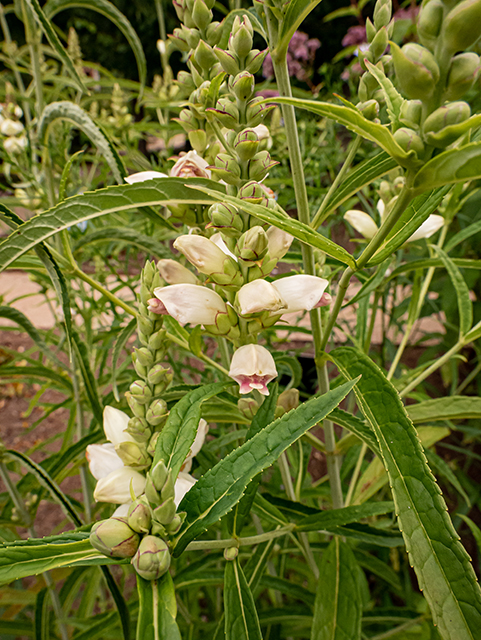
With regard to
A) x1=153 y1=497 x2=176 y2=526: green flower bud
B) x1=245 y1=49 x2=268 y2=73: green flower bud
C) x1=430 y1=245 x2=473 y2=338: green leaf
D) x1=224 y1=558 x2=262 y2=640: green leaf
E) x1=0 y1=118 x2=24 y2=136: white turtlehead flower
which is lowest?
x1=224 y1=558 x2=262 y2=640: green leaf

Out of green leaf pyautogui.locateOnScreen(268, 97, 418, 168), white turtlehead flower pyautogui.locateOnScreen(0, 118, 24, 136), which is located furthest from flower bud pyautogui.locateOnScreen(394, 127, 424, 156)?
white turtlehead flower pyautogui.locateOnScreen(0, 118, 24, 136)

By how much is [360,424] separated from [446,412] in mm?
156

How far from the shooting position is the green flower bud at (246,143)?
1.10 feet

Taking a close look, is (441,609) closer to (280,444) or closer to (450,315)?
(280,444)

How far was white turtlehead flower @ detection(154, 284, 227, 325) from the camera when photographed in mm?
379

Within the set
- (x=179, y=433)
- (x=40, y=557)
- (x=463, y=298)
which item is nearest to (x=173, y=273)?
(x=179, y=433)

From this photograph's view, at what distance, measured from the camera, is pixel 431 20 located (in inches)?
9.3

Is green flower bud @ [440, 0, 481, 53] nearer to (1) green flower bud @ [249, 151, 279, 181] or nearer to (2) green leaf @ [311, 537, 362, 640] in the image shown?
(1) green flower bud @ [249, 151, 279, 181]

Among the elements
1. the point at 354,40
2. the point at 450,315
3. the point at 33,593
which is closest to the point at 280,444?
the point at 33,593

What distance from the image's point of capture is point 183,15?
0.47 metres

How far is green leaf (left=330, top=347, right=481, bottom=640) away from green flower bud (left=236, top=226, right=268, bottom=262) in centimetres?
16

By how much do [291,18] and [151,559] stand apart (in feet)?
1.47

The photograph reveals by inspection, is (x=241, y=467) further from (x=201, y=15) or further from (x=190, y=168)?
(x=201, y=15)

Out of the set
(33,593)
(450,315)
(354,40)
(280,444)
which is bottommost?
(33,593)
